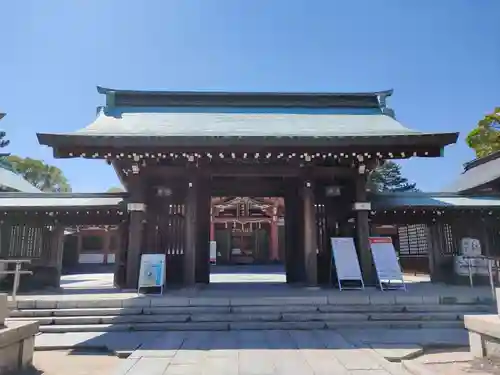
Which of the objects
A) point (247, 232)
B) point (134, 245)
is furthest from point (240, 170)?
point (247, 232)

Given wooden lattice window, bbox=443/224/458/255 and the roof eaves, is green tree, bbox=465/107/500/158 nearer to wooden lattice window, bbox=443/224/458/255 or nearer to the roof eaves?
wooden lattice window, bbox=443/224/458/255

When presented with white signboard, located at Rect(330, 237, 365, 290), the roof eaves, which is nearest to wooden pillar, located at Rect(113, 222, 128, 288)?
the roof eaves

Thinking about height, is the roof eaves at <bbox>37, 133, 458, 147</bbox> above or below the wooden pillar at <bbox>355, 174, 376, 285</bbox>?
above

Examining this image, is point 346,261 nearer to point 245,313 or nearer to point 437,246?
point 245,313

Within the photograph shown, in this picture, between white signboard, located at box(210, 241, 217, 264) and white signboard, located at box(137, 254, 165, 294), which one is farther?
white signboard, located at box(210, 241, 217, 264)

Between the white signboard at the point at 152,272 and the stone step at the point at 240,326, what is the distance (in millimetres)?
1435

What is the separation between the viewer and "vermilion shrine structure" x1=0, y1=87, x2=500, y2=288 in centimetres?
780

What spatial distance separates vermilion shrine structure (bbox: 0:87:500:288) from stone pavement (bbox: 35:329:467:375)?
2592 mm

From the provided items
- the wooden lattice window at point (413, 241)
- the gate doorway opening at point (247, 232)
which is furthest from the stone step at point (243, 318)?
the gate doorway opening at point (247, 232)

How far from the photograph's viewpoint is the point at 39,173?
34.8m

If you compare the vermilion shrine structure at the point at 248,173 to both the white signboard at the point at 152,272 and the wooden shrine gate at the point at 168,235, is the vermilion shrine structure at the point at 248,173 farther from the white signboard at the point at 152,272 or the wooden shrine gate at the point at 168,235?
the white signboard at the point at 152,272

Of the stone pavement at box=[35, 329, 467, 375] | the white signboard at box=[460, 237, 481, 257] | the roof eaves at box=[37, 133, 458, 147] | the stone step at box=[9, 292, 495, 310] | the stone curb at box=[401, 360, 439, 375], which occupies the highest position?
the roof eaves at box=[37, 133, 458, 147]

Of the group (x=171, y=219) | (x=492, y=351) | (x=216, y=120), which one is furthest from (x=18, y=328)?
(x=216, y=120)

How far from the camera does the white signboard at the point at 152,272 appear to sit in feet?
25.5
